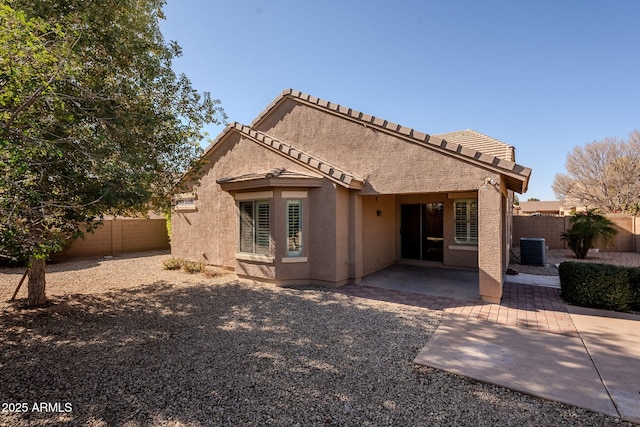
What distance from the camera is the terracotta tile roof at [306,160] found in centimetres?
988

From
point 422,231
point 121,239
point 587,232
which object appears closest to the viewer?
point 422,231

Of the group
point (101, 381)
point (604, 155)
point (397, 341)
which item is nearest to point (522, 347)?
point (397, 341)

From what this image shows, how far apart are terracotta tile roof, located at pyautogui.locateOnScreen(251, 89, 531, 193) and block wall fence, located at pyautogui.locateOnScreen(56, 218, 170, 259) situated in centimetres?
1210

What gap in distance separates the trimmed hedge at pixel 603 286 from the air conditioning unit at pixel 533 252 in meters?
6.92

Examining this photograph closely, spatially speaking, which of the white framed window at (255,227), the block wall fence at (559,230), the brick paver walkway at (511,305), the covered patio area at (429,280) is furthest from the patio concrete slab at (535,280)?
the white framed window at (255,227)

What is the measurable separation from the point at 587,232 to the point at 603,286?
11.2 meters

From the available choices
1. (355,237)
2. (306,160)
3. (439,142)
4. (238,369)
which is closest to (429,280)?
(355,237)

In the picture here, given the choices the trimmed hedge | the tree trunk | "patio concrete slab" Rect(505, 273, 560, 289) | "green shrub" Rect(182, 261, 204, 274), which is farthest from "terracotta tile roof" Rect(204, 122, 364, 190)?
the tree trunk

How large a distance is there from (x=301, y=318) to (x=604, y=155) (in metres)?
46.2

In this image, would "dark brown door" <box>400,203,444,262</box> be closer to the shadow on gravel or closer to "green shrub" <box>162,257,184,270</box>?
the shadow on gravel

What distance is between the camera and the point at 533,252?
47.0 feet

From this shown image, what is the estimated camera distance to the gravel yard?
3678 mm

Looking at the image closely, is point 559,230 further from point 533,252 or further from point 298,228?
point 298,228

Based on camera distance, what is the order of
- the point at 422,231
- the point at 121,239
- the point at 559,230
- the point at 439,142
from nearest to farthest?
→ the point at 439,142, the point at 422,231, the point at 121,239, the point at 559,230
